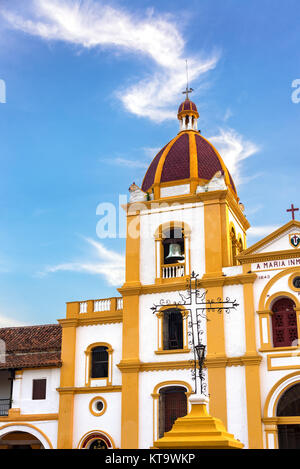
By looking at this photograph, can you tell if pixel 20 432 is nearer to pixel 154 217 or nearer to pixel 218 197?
pixel 154 217

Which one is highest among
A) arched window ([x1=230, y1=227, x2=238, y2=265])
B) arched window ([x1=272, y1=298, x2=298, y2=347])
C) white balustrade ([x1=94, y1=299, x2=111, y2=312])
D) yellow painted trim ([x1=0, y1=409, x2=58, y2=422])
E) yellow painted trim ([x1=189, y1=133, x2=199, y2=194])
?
yellow painted trim ([x1=189, y1=133, x2=199, y2=194])

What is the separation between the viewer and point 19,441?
2656 cm

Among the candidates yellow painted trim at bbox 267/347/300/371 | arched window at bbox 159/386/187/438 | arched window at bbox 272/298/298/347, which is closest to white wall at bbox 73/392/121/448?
arched window at bbox 159/386/187/438

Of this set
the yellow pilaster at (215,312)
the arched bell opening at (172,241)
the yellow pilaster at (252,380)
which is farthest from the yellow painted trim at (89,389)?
the arched bell opening at (172,241)

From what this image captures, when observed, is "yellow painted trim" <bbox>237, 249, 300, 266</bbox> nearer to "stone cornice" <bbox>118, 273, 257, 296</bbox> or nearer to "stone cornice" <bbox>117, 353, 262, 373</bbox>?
"stone cornice" <bbox>118, 273, 257, 296</bbox>

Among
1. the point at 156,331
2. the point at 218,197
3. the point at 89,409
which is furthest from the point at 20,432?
the point at 218,197

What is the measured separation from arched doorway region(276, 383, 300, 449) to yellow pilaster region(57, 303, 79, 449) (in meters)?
8.41

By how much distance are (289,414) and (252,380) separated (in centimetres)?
173

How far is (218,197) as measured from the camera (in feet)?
80.5

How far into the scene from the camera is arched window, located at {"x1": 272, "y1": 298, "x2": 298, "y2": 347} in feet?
71.9

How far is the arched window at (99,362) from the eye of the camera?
2488 centimetres
